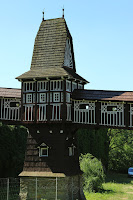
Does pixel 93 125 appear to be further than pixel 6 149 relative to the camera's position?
No

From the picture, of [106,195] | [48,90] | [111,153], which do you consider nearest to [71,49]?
[48,90]

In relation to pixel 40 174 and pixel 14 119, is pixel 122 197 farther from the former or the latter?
pixel 14 119

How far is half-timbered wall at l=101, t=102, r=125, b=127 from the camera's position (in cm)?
2256

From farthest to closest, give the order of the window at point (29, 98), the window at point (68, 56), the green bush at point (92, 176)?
the green bush at point (92, 176), the window at point (68, 56), the window at point (29, 98)

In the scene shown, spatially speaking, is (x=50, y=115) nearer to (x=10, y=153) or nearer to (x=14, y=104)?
(x=14, y=104)

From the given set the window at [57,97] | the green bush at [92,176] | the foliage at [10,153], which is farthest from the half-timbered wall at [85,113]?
the foliage at [10,153]

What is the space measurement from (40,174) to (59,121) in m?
3.90

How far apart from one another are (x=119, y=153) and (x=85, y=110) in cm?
2963

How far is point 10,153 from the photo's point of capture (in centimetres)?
3541

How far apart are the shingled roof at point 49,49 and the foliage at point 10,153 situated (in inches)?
493

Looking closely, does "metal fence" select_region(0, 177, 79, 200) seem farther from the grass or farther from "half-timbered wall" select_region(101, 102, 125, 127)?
the grass

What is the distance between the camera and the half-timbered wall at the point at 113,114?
22562mm

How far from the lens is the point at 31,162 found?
78.4ft

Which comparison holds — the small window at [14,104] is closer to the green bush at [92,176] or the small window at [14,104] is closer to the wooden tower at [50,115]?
Answer: the wooden tower at [50,115]
